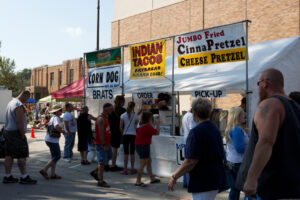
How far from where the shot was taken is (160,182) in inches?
317

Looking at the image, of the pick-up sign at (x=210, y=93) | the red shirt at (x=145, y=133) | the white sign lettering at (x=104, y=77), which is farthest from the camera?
the white sign lettering at (x=104, y=77)

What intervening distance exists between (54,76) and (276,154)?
47.2 meters

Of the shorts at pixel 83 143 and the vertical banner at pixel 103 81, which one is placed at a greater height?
the vertical banner at pixel 103 81

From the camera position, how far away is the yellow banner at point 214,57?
7.61 m

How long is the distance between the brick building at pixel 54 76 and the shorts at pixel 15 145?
3497 cm

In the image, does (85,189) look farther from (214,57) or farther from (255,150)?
(255,150)

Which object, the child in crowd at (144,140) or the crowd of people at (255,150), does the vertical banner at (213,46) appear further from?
the crowd of people at (255,150)

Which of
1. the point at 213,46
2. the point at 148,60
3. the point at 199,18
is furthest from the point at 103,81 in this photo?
the point at 199,18

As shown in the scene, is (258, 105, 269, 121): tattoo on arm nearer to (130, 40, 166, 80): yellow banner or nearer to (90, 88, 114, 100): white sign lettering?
(130, 40, 166, 80): yellow banner

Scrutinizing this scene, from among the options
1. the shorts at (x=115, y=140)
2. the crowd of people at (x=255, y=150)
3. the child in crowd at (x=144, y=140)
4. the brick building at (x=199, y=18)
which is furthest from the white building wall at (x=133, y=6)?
the crowd of people at (x=255, y=150)

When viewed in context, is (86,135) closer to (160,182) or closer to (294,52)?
(160,182)

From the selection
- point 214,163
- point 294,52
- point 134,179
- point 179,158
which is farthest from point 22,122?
point 294,52

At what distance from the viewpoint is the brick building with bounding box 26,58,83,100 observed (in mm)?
42622

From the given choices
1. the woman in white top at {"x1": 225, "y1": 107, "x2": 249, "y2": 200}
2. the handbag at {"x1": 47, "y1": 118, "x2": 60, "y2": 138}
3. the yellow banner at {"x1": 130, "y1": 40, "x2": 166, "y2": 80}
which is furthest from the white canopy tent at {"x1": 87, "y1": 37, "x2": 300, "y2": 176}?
the woman in white top at {"x1": 225, "y1": 107, "x2": 249, "y2": 200}
